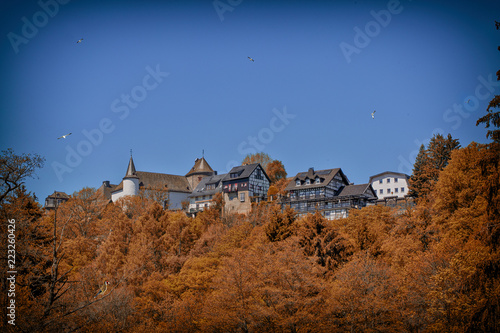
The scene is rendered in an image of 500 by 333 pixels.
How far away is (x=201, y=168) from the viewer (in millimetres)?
111000

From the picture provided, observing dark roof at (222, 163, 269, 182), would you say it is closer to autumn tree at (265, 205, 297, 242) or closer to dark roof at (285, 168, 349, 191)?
dark roof at (285, 168, 349, 191)

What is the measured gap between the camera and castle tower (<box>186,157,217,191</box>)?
109 metres

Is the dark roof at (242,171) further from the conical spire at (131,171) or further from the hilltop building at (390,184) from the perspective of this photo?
the conical spire at (131,171)

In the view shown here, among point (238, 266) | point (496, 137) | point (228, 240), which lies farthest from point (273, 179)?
point (496, 137)

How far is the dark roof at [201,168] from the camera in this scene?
11012 cm

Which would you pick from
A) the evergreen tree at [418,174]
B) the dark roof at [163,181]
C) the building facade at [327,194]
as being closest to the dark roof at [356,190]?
the building facade at [327,194]

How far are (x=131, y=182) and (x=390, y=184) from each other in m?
51.7

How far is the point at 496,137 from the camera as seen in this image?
17.9m

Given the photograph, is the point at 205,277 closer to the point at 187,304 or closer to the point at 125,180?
the point at 187,304

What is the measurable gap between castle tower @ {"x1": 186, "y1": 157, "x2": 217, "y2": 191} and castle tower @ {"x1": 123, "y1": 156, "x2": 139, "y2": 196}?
12369 mm

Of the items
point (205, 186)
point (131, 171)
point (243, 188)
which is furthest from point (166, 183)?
point (243, 188)

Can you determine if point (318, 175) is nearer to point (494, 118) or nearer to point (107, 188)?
point (494, 118)

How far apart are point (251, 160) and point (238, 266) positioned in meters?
73.8

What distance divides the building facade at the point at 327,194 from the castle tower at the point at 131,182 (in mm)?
41646
